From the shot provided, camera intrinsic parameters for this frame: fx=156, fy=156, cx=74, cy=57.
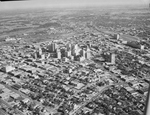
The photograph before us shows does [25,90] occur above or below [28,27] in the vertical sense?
below

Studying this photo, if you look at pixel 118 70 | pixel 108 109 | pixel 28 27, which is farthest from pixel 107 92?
pixel 28 27

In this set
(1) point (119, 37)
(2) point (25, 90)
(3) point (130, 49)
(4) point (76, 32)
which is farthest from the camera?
(4) point (76, 32)

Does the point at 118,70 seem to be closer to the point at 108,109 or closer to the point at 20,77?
the point at 108,109

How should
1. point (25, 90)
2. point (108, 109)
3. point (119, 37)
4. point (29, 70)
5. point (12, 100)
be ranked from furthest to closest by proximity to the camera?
1. point (119, 37)
2. point (29, 70)
3. point (25, 90)
4. point (12, 100)
5. point (108, 109)

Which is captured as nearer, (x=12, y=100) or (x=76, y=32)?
(x=12, y=100)

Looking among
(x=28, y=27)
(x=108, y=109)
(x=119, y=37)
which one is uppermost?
(x=28, y=27)

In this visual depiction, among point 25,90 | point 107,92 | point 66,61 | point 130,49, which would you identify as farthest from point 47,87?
point 130,49

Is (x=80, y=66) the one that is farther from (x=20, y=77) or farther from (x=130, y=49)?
(x=130, y=49)
